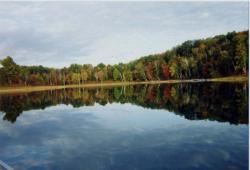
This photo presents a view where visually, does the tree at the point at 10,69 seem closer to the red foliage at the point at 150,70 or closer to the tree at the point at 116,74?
the tree at the point at 116,74

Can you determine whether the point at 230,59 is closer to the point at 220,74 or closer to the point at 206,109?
the point at 220,74

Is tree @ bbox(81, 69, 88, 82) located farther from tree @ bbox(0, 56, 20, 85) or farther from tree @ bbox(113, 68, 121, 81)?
tree @ bbox(0, 56, 20, 85)

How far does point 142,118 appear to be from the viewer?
42.8 feet

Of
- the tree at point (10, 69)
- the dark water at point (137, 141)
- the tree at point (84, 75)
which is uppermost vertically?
the tree at point (10, 69)

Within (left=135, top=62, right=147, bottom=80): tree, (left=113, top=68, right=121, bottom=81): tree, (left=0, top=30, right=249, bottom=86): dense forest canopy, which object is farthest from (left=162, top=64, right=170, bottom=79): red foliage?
(left=113, top=68, right=121, bottom=81): tree

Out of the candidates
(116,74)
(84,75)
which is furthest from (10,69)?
(116,74)

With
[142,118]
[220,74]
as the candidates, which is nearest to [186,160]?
[142,118]

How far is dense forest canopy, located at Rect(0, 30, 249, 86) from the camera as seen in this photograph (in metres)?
45.4

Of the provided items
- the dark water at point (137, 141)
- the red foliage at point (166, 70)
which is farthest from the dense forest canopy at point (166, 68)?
the dark water at point (137, 141)

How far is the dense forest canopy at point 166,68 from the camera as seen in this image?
1789 inches

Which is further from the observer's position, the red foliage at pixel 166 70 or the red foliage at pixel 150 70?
the red foliage at pixel 150 70

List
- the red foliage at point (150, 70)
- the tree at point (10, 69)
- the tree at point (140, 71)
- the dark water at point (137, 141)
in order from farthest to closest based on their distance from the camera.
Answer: the tree at point (140, 71) → the red foliage at point (150, 70) → the tree at point (10, 69) → the dark water at point (137, 141)

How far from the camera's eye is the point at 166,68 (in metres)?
64.8

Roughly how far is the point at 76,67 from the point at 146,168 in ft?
259
